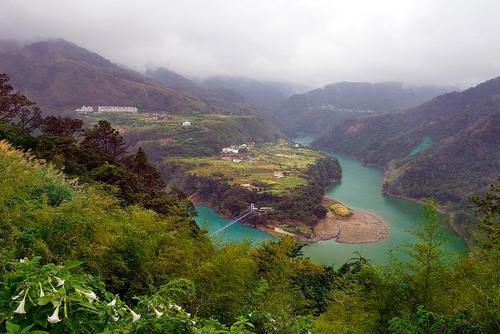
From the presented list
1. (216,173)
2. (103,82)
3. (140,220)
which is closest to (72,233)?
(140,220)

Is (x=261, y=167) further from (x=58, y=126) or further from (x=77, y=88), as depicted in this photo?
(x=77, y=88)

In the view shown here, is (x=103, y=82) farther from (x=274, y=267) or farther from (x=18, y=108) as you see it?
(x=274, y=267)

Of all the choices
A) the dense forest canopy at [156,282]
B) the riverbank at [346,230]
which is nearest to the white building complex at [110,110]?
the riverbank at [346,230]

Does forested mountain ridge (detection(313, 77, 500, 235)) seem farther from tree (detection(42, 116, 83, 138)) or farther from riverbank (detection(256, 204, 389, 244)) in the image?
tree (detection(42, 116, 83, 138))

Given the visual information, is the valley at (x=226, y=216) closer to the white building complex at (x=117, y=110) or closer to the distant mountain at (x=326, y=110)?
the white building complex at (x=117, y=110)

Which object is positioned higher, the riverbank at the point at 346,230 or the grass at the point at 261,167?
the grass at the point at 261,167

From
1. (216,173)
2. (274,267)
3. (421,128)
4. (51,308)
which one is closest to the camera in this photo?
(51,308)

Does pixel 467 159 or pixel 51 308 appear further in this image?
pixel 467 159
